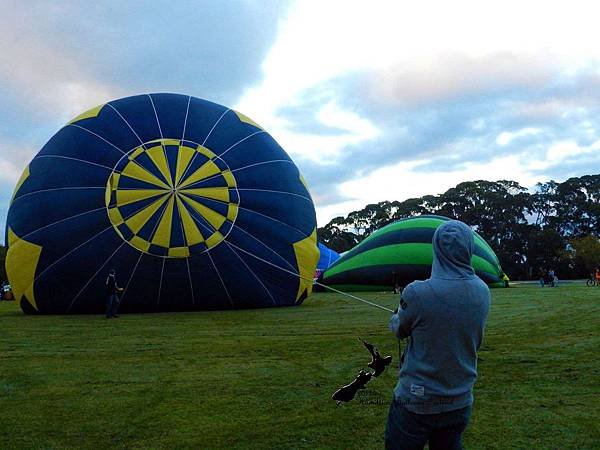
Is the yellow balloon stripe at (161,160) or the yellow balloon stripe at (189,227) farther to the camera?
the yellow balloon stripe at (161,160)

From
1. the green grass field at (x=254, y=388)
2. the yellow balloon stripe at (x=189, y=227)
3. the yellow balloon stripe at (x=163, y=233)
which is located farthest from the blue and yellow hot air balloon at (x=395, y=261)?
the green grass field at (x=254, y=388)

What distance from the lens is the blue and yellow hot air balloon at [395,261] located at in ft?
69.9

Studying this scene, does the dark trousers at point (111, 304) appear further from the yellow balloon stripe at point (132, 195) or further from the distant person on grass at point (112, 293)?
the yellow balloon stripe at point (132, 195)

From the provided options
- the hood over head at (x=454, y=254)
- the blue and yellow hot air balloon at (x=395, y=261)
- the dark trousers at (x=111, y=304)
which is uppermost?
the blue and yellow hot air balloon at (x=395, y=261)

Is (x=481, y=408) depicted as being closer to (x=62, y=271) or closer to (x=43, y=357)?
(x=43, y=357)

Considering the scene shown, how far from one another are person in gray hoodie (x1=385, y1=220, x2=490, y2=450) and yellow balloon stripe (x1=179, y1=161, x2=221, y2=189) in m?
9.84

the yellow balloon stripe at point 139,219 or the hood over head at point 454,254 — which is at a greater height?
the yellow balloon stripe at point 139,219

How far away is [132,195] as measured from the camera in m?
11.5

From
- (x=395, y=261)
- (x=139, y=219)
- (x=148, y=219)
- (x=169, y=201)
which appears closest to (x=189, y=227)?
(x=169, y=201)

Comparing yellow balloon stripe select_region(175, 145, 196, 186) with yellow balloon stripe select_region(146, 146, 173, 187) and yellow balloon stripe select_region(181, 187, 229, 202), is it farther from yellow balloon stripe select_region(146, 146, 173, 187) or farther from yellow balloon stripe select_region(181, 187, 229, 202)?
yellow balloon stripe select_region(181, 187, 229, 202)

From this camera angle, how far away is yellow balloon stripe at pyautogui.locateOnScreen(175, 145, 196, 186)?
38.6 feet

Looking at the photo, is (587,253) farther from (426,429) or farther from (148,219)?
(426,429)

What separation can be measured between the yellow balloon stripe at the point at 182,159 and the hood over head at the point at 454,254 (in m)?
9.84

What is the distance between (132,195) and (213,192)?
1.56m
